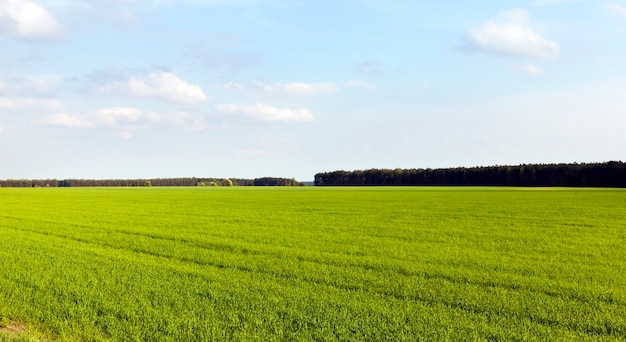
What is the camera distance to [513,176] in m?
108

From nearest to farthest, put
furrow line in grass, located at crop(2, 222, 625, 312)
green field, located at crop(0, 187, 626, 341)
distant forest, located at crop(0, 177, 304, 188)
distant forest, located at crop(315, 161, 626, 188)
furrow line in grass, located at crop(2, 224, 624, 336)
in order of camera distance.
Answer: green field, located at crop(0, 187, 626, 341) → furrow line in grass, located at crop(2, 224, 624, 336) → furrow line in grass, located at crop(2, 222, 625, 312) → distant forest, located at crop(315, 161, 626, 188) → distant forest, located at crop(0, 177, 304, 188)

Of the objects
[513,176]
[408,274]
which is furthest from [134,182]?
[408,274]

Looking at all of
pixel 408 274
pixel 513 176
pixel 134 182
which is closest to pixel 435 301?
pixel 408 274

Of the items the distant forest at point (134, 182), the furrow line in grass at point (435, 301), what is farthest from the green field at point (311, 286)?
the distant forest at point (134, 182)

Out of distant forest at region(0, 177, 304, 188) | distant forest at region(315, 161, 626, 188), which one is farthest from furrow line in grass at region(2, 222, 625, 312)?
distant forest at region(0, 177, 304, 188)

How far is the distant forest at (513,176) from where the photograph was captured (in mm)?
Result: 95312

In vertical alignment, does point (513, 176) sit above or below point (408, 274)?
above

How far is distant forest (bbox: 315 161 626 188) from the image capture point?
313 ft

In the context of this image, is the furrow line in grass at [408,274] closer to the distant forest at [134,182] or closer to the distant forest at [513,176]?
the distant forest at [513,176]

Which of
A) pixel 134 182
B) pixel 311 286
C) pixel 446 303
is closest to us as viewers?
pixel 446 303

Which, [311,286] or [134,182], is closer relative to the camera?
[311,286]

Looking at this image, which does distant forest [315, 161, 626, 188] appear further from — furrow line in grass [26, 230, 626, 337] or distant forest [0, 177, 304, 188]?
furrow line in grass [26, 230, 626, 337]

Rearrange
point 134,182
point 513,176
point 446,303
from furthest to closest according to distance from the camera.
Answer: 1. point 134,182
2. point 513,176
3. point 446,303

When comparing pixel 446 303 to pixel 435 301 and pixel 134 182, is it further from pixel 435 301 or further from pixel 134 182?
pixel 134 182
